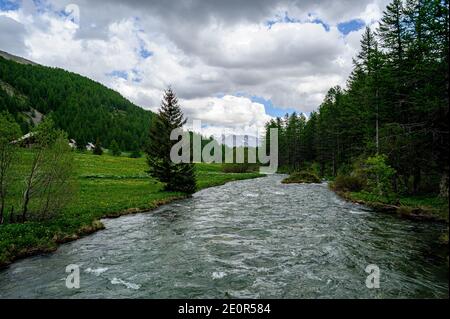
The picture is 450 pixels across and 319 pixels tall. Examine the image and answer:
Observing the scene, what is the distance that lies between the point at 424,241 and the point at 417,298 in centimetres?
722

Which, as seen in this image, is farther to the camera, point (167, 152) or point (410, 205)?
point (167, 152)

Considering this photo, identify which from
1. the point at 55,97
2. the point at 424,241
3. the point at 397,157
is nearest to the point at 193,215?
the point at 424,241

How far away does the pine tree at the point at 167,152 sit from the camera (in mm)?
31812

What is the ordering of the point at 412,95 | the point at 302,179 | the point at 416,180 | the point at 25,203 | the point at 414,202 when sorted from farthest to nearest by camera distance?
the point at 302,179
the point at 416,180
the point at 412,95
the point at 414,202
the point at 25,203

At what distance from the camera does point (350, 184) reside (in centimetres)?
3475

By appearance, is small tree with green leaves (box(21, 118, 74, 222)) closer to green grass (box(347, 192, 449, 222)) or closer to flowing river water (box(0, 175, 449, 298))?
flowing river water (box(0, 175, 449, 298))

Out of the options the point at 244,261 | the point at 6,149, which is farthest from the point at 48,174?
the point at 244,261

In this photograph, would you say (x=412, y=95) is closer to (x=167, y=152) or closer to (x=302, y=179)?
(x=167, y=152)

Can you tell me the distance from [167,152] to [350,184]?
21470 mm

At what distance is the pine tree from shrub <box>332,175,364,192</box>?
17.8 meters

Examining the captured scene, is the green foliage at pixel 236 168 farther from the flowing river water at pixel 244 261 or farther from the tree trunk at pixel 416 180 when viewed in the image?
the flowing river water at pixel 244 261

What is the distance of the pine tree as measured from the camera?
31.8m

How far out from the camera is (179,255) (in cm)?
1262

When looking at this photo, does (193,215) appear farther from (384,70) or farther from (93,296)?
(384,70)
